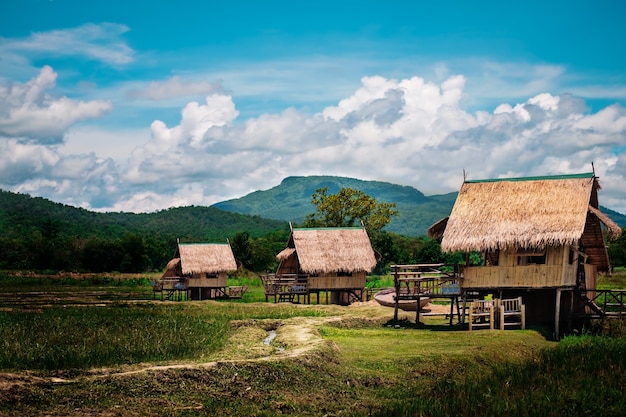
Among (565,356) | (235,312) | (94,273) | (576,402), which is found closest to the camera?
→ (576,402)

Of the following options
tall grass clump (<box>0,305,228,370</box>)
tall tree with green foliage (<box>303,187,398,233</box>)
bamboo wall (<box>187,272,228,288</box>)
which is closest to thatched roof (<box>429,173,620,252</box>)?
tall grass clump (<box>0,305,228,370</box>)

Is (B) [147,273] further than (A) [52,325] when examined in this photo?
Yes

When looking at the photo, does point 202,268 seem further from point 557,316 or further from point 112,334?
point 557,316

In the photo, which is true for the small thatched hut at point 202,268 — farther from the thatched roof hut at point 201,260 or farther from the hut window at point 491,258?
the hut window at point 491,258

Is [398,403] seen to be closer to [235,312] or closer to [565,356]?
[565,356]

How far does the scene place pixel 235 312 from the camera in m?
33.6

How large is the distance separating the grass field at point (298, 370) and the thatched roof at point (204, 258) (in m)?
20.7

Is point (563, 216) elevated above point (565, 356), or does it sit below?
above

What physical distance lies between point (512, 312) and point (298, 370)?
12016 millimetres

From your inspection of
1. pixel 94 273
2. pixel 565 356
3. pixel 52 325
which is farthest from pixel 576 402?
pixel 94 273

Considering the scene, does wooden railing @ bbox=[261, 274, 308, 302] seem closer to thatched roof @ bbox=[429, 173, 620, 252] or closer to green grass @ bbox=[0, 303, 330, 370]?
green grass @ bbox=[0, 303, 330, 370]

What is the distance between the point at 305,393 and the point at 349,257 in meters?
26.6

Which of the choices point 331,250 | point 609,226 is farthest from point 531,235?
point 331,250

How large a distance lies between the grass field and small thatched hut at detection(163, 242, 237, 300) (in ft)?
68.4
